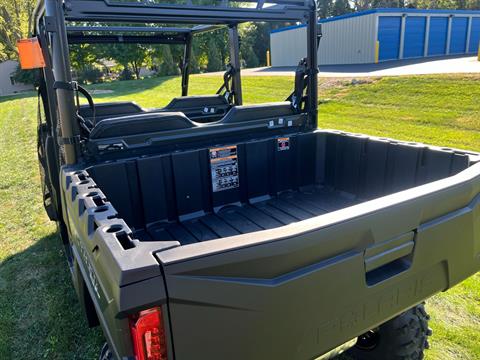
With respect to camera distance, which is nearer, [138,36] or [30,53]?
[30,53]

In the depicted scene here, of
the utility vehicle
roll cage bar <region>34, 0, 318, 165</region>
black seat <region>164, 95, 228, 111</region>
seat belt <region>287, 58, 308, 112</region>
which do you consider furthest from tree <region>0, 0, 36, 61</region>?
seat belt <region>287, 58, 308, 112</region>

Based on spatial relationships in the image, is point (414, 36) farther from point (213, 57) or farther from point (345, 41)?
point (213, 57)

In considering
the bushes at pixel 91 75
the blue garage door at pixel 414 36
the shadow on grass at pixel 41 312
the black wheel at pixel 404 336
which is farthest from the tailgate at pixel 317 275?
the bushes at pixel 91 75

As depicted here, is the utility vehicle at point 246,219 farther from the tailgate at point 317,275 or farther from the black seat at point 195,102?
the black seat at point 195,102

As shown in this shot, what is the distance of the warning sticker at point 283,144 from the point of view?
335cm

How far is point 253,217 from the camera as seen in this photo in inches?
122

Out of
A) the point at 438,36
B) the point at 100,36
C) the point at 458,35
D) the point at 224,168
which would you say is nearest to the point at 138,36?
the point at 100,36

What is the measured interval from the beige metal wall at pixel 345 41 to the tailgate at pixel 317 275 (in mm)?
21732

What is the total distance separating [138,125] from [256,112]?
0.95 meters

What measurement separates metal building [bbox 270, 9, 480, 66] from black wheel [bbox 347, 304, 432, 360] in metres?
21.3

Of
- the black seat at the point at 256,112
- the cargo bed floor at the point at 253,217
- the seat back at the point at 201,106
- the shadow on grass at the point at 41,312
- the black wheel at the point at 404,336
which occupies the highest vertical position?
the black seat at the point at 256,112

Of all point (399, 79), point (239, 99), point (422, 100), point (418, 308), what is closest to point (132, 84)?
point (399, 79)

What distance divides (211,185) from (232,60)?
1.94m

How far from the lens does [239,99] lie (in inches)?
189
